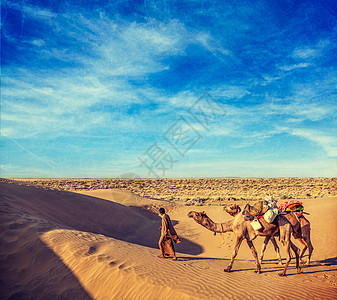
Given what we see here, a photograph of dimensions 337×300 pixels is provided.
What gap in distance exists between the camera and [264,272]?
28.9ft

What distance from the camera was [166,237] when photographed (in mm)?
9281

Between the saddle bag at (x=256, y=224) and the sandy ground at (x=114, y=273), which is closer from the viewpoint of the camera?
the sandy ground at (x=114, y=273)

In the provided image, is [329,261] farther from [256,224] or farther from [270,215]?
[256,224]

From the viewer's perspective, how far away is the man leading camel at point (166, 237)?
9.14 m

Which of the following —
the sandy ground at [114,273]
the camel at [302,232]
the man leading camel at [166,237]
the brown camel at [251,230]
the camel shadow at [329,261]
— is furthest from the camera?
the camel shadow at [329,261]

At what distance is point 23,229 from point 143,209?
1701 cm

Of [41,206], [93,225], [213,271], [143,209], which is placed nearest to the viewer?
[213,271]

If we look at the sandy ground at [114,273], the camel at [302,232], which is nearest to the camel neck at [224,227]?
the camel at [302,232]

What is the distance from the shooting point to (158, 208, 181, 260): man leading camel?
914 cm

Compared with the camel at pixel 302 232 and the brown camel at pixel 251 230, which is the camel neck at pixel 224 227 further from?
the camel at pixel 302 232

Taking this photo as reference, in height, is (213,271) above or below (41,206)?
below

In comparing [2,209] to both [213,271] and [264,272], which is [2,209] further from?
[264,272]

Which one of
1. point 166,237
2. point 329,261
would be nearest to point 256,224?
point 166,237

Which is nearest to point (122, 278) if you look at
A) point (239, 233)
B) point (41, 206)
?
point (239, 233)
